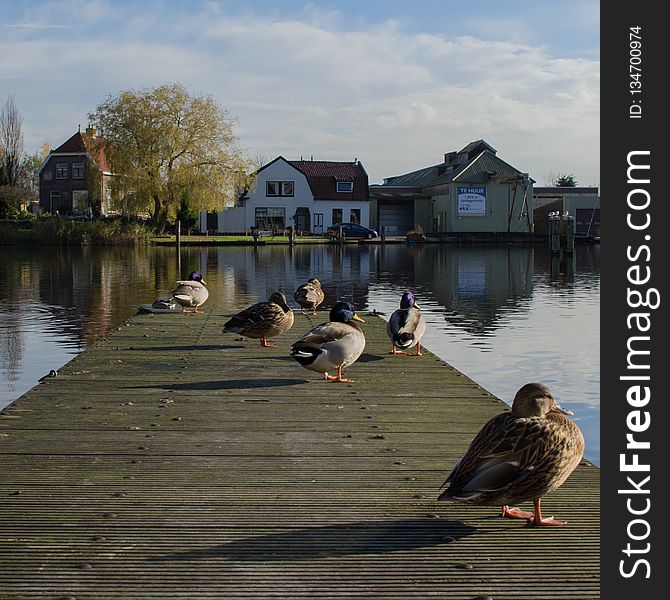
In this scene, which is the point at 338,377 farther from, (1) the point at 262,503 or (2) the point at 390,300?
(2) the point at 390,300

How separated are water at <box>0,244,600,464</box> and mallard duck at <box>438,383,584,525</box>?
510 cm

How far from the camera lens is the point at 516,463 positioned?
5465 mm

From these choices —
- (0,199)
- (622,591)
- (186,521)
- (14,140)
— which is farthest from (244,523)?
(14,140)

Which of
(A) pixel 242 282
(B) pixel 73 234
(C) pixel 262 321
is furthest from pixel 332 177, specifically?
(C) pixel 262 321

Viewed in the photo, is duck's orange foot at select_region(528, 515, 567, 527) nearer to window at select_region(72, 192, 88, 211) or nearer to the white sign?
window at select_region(72, 192, 88, 211)

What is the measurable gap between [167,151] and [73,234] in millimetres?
9995

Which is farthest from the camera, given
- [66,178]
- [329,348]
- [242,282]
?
[66,178]

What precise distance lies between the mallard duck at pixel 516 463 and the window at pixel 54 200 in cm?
8994

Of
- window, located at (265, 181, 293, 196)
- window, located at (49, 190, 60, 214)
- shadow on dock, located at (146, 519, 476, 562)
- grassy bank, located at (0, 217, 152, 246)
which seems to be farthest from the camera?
window, located at (265, 181, 293, 196)

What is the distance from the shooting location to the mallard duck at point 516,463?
5.44m

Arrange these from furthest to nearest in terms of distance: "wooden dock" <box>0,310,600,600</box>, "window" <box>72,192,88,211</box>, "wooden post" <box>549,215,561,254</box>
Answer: "window" <box>72,192,88,211</box> < "wooden post" <box>549,215,561,254</box> < "wooden dock" <box>0,310,600,600</box>

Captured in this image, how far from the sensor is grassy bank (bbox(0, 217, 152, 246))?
7200cm

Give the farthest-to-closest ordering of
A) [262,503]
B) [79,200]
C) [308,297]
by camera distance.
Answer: [79,200] → [308,297] → [262,503]

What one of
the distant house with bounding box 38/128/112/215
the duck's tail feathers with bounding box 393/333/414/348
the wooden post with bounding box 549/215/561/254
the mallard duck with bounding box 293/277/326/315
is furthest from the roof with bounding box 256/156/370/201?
the duck's tail feathers with bounding box 393/333/414/348
